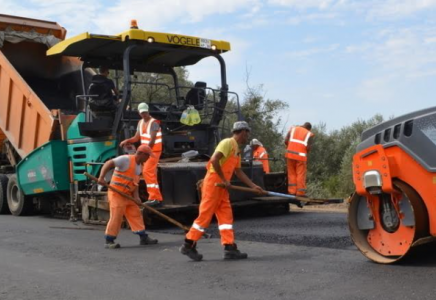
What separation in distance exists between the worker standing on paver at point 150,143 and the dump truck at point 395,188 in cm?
312

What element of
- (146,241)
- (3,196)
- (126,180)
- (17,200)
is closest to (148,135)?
(126,180)

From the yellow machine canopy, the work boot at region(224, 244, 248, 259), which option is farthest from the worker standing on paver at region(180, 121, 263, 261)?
the yellow machine canopy

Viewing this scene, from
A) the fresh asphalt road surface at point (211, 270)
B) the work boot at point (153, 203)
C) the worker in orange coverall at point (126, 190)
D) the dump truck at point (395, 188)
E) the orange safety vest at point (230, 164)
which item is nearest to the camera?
the fresh asphalt road surface at point (211, 270)

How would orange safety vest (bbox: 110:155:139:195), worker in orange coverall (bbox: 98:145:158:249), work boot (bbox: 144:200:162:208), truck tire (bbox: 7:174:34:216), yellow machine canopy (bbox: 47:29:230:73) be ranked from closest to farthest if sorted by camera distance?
worker in orange coverall (bbox: 98:145:158:249) < orange safety vest (bbox: 110:155:139:195) < work boot (bbox: 144:200:162:208) < yellow machine canopy (bbox: 47:29:230:73) < truck tire (bbox: 7:174:34:216)

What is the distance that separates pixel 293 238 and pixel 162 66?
4.00 m

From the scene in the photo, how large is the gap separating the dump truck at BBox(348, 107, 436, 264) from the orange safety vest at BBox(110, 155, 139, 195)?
8.44 ft

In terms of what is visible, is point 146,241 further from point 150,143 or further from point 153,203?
point 150,143

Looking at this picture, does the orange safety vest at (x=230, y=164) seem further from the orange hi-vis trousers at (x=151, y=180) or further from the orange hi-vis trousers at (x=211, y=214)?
the orange hi-vis trousers at (x=151, y=180)


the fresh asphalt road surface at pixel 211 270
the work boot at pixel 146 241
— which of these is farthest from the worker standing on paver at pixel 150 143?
the work boot at pixel 146 241

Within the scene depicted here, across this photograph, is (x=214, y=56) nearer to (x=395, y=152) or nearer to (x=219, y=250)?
(x=219, y=250)

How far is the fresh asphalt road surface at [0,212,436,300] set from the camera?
15.0 feet

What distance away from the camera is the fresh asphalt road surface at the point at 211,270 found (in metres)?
4.57

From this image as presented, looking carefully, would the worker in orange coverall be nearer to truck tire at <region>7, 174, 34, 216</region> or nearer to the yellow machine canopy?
the yellow machine canopy

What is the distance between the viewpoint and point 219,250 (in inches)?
259
